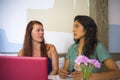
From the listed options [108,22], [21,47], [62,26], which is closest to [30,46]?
[21,47]

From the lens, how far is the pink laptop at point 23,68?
91 centimetres

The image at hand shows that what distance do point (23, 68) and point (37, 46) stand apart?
137cm

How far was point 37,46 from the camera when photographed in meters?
2.29

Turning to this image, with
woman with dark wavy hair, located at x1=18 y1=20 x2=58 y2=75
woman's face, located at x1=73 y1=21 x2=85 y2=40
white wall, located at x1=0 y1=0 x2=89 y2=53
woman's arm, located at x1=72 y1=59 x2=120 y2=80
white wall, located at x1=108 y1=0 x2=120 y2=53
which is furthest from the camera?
white wall, located at x1=108 y1=0 x2=120 y2=53

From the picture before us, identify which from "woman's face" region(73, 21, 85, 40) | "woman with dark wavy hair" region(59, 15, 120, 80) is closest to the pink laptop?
"woman with dark wavy hair" region(59, 15, 120, 80)

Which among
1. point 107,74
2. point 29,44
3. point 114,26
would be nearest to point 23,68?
point 107,74

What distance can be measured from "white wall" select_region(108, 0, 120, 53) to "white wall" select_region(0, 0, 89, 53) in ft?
1.12

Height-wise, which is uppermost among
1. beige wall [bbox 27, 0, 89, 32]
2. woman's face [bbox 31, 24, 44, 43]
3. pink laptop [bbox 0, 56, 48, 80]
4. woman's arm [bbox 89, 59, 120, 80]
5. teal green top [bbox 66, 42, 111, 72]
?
beige wall [bbox 27, 0, 89, 32]

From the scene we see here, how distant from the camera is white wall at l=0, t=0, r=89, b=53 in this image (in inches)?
97.9

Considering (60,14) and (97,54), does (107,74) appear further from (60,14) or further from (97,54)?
(60,14)

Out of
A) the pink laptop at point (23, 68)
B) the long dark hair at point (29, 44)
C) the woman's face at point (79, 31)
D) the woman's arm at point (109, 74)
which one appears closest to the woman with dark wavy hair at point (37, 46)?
the long dark hair at point (29, 44)

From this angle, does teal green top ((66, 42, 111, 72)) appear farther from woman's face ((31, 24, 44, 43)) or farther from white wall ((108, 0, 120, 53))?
white wall ((108, 0, 120, 53))

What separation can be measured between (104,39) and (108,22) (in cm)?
27

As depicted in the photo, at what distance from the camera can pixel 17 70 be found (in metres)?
0.93
